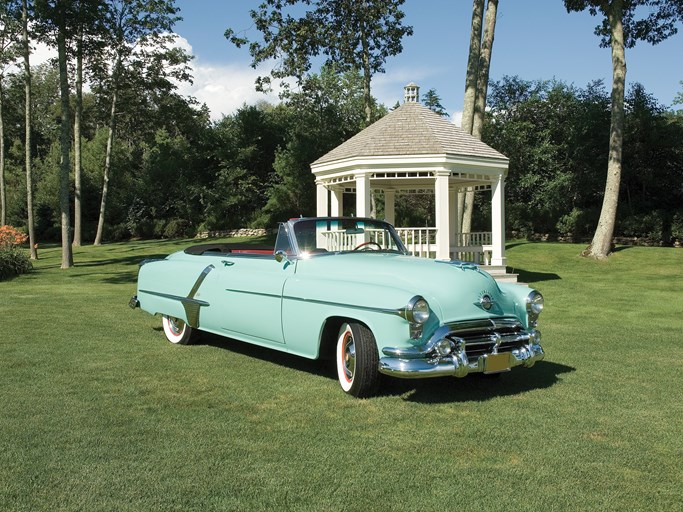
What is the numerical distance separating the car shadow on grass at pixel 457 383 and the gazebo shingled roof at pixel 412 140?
28.5ft

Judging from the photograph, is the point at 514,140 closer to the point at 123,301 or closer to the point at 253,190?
Answer: the point at 253,190

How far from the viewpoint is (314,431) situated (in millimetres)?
4547

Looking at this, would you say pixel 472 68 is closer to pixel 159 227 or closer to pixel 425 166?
pixel 425 166

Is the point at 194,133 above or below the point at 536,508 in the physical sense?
above

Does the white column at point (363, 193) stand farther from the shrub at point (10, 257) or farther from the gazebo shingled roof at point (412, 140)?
the shrub at point (10, 257)

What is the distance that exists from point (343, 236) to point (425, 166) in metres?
7.72

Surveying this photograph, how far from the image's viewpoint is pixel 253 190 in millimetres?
36562

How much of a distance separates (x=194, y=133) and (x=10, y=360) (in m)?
37.5

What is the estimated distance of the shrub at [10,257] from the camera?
59.1ft

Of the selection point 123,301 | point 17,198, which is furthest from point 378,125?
point 17,198

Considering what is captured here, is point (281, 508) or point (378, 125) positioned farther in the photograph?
point (378, 125)

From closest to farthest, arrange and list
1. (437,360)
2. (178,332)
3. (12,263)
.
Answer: (437,360)
(178,332)
(12,263)

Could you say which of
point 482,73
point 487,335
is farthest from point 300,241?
point 482,73

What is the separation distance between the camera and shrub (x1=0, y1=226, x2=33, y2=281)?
59.1 feet
